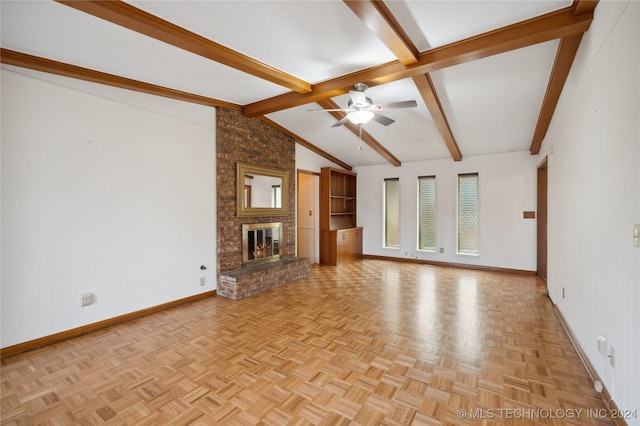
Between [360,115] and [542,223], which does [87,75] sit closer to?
[360,115]

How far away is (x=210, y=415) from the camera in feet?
6.07

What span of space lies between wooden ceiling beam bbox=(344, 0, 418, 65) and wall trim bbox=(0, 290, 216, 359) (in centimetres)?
394

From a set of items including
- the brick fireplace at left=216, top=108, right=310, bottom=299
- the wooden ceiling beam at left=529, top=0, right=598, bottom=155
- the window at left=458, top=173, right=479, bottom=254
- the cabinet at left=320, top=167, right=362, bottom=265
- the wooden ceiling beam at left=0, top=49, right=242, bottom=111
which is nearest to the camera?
the wooden ceiling beam at left=529, top=0, right=598, bottom=155

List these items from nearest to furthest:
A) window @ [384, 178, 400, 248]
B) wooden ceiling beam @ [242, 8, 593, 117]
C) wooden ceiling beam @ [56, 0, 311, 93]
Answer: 1. wooden ceiling beam @ [56, 0, 311, 93]
2. wooden ceiling beam @ [242, 8, 593, 117]
3. window @ [384, 178, 400, 248]

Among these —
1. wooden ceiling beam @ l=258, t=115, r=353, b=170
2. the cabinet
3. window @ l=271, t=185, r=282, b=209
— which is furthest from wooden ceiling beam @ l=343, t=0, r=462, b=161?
the cabinet

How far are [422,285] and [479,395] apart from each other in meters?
2.94

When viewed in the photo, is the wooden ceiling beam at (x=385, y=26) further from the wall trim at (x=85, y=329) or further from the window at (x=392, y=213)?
the window at (x=392, y=213)

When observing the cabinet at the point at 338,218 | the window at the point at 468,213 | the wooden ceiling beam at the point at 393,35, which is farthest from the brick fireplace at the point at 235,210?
the window at the point at 468,213

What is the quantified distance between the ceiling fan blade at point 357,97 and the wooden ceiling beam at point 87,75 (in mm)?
2121

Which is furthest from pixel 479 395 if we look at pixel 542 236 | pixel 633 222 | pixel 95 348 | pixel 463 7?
pixel 542 236

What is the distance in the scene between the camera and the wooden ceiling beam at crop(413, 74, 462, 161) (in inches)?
133

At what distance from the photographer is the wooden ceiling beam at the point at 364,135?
4.31 meters

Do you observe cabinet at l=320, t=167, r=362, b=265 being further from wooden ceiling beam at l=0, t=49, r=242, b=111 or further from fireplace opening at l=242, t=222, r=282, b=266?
wooden ceiling beam at l=0, t=49, r=242, b=111

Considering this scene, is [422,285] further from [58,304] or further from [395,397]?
[58,304]
